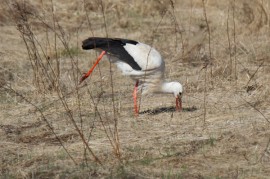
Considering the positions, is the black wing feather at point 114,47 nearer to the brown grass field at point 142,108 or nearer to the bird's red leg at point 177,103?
the brown grass field at point 142,108

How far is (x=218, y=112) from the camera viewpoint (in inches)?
306

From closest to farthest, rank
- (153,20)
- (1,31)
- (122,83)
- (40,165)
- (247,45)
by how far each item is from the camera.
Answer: (40,165) < (122,83) < (247,45) < (1,31) < (153,20)

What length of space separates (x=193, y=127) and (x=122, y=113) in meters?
1.09

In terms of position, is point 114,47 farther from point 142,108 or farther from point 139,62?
point 142,108

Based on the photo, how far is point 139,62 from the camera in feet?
26.0

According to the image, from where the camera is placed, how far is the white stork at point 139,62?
7918mm

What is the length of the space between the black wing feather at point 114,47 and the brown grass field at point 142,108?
0.86 ft

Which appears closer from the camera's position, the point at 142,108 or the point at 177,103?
the point at 177,103

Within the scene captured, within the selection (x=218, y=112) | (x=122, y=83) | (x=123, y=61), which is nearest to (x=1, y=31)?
(x=122, y=83)

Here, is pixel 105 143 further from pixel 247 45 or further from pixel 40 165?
pixel 247 45

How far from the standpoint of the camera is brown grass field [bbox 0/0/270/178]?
19.2 ft

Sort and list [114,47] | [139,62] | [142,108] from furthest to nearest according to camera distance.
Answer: [142,108] < [114,47] < [139,62]

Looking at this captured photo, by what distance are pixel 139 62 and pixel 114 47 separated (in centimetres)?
36

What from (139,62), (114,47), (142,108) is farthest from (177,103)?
(114,47)
